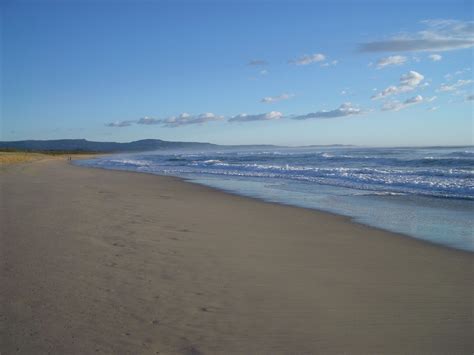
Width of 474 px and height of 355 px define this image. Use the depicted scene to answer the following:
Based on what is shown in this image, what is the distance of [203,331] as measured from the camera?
392cm

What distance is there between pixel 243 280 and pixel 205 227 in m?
3.56

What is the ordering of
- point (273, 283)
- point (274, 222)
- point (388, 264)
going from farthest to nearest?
point (274, 222) → point (388, 264) → point (273, 283)

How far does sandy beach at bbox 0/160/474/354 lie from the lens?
3777 mm

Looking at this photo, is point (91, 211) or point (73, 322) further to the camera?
point (91, 211)

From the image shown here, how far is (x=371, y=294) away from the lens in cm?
493

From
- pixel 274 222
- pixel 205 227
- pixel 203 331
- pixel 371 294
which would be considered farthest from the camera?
pixel 274 222

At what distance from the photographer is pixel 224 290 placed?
4938 mm

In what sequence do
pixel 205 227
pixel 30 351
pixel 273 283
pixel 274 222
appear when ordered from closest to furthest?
pixel 30 351, pixel 273 283, pixel 205 227, pixel 274 222

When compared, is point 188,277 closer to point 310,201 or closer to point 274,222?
point 274,222

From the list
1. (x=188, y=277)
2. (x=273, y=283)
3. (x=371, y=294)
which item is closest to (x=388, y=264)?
(x=371, y=294)

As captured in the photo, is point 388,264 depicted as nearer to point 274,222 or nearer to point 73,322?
point 274,222

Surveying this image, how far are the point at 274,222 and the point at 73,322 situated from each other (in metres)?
6.25

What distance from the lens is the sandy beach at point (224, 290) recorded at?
3.78 metres

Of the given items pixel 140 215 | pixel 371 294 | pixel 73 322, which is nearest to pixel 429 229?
pixel 371 294
